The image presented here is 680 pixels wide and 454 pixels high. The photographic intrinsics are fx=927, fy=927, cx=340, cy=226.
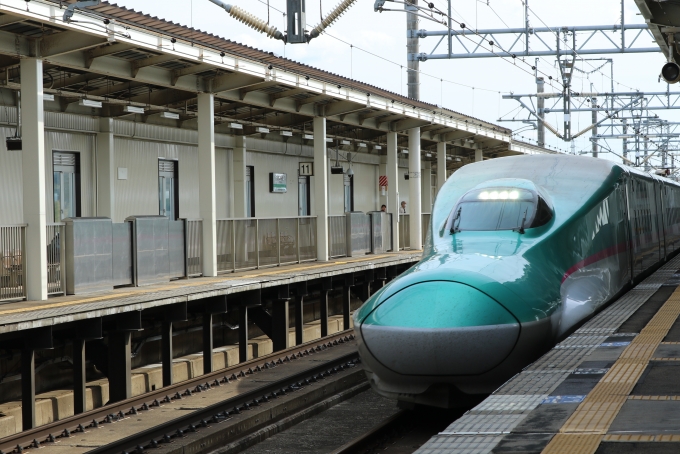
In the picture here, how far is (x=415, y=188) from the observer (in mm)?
25766

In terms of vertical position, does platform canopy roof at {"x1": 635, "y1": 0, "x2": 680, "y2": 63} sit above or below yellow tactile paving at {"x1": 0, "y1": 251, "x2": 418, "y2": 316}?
above

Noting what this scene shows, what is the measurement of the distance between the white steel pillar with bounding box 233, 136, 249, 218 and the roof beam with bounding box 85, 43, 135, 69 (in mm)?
9650

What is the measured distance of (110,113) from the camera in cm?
1894

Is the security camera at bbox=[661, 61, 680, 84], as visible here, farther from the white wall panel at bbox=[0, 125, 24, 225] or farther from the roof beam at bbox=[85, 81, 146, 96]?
the white wall panel at bbox=[0, 125, 24, 225]

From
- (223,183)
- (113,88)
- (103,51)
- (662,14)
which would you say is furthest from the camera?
(223,183)

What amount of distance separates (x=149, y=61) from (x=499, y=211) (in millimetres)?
7157

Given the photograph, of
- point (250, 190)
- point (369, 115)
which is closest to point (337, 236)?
point (369, 115)

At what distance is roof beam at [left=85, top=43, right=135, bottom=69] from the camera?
45.6 ft

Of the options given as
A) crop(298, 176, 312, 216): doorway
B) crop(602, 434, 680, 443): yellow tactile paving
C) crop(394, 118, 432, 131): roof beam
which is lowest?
crop(602, 434, 680, 443): yellow tactile paving

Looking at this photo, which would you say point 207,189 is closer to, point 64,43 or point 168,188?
point 64,43

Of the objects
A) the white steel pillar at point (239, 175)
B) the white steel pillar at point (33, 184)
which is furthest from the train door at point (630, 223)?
the white steel pillar at point (239, 175)

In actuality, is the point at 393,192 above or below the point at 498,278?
above

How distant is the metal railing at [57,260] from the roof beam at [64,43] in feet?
8.01

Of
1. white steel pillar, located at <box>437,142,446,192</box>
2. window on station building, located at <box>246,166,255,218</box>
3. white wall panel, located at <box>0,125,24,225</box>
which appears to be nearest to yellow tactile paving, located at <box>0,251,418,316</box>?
white wall panel, located at <box>0,125,24,225</box>
